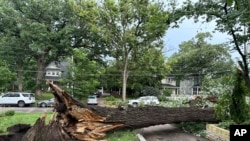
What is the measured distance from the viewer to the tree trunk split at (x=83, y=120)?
26.8 ft

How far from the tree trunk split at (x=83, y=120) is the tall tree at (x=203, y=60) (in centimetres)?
2854

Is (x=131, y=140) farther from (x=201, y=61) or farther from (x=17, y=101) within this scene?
(x=201, y=61)

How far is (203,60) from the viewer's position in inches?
1631

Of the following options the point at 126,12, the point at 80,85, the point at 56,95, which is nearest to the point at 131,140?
the point at 56,95

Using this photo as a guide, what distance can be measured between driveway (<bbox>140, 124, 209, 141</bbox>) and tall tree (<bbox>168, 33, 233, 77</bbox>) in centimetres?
2691

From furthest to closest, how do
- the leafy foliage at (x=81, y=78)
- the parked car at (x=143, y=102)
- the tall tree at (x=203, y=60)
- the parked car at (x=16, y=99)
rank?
the tall tree at (x=203, y=60), the parked car at (x=16, y=99), the parked car at (x=143, y=102), the leafy foliage at (x=81, y=78)

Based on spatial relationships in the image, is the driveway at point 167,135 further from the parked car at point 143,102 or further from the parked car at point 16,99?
the parked car at point 16,99

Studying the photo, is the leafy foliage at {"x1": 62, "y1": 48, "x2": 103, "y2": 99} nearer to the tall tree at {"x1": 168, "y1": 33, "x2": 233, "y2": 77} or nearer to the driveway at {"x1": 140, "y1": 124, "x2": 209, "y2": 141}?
the driveway at {"x1": 140, "y1": 124, "x2": 209, "y2": 141}

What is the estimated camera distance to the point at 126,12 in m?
27.1

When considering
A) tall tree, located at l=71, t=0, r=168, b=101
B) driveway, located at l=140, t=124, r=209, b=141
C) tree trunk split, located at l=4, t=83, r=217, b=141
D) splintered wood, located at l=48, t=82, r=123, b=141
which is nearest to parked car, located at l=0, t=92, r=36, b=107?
tall tree, located at l=71, t=0, r=168, b=101

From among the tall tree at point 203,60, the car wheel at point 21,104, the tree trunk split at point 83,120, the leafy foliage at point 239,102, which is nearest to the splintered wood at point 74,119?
the tree trunk split at point 83,120

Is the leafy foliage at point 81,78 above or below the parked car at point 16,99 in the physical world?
above

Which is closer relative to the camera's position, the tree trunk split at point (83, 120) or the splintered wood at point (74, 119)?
the tree trunk split at point (83, 120)

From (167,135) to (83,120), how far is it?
13.0 feet
